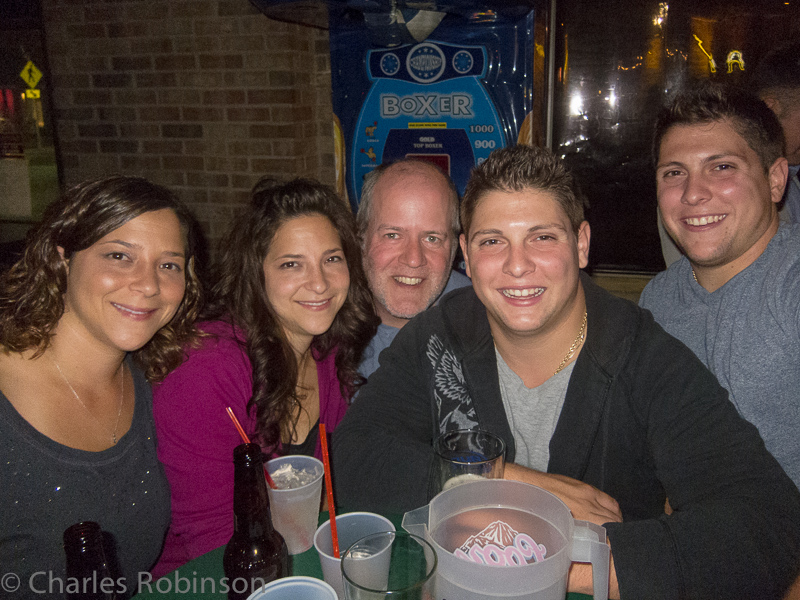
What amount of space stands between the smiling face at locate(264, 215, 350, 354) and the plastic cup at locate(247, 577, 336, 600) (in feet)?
3.67

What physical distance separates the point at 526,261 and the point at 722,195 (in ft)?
2.67

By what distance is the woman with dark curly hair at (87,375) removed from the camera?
1374 mm

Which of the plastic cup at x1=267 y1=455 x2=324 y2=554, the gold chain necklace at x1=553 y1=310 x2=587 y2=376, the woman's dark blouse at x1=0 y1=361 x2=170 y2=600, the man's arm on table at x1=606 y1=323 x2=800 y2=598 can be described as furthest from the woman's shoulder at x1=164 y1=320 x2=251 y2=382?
the man's arm on table at x1=606 y1=323 x2=800 y2=598

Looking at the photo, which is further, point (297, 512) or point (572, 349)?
point (572, 349)

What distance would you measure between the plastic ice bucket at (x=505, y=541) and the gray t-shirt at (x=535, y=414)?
0.64m

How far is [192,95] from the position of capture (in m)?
3.34

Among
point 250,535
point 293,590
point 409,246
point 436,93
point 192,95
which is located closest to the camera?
point 293,590

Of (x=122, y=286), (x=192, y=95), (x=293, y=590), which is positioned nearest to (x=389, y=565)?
(x=293, y=590)

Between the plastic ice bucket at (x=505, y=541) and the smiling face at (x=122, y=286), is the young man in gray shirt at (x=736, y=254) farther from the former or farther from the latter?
the smiling face at (x=122, y=286)

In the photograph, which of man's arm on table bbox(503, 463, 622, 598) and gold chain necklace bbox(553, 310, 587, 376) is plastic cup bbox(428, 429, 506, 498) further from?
gold chain necklace bbox(553, 310, 587, 376)

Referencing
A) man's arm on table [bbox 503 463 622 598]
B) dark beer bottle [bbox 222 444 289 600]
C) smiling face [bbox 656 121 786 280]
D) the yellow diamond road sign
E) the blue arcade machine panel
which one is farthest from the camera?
the yellow diamond road sign

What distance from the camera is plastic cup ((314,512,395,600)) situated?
3.41 feet

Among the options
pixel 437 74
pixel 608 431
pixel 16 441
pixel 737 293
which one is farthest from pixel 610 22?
pixel 16 441

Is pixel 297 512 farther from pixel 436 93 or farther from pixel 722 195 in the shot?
pixel 436 93
